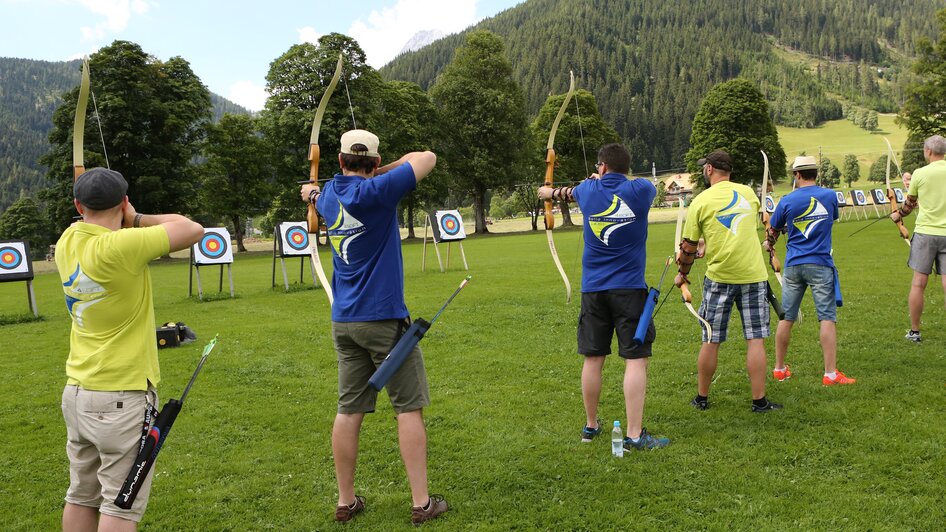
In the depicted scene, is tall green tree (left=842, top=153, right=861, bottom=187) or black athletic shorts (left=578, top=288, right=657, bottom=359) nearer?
black athletic shorts (left=578, top=288, right=657, bottom=359)

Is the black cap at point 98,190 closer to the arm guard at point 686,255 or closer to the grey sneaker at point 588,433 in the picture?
the grey sneaker at point 588,433

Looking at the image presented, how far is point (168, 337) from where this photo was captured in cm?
812

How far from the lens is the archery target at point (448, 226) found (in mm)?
16688

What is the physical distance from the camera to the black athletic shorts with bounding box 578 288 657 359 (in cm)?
394

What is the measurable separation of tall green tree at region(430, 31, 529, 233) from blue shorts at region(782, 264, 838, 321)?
123 feet

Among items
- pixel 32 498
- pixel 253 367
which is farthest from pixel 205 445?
pixel 253 367

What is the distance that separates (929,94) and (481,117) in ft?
86.4

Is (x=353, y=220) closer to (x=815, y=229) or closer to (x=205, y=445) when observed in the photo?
(x=205, y=445)

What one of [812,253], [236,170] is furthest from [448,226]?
[236,170]

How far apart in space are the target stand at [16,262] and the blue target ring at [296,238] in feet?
16.6

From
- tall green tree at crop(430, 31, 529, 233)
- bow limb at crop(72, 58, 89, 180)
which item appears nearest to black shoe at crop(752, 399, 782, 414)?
bow limb at crop(72, 58, 89, 180)

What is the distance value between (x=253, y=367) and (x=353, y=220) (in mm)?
4377

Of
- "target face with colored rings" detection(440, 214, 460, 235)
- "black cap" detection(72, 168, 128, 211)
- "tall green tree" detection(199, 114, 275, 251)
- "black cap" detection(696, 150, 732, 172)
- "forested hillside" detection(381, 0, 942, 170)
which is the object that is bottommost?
"target face with colored rings" detection(440, 214, 460, 235)

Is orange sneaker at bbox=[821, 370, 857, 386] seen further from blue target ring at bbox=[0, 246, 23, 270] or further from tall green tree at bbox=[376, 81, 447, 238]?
tall green tree at bbox=[376, 81, 447, 238]
